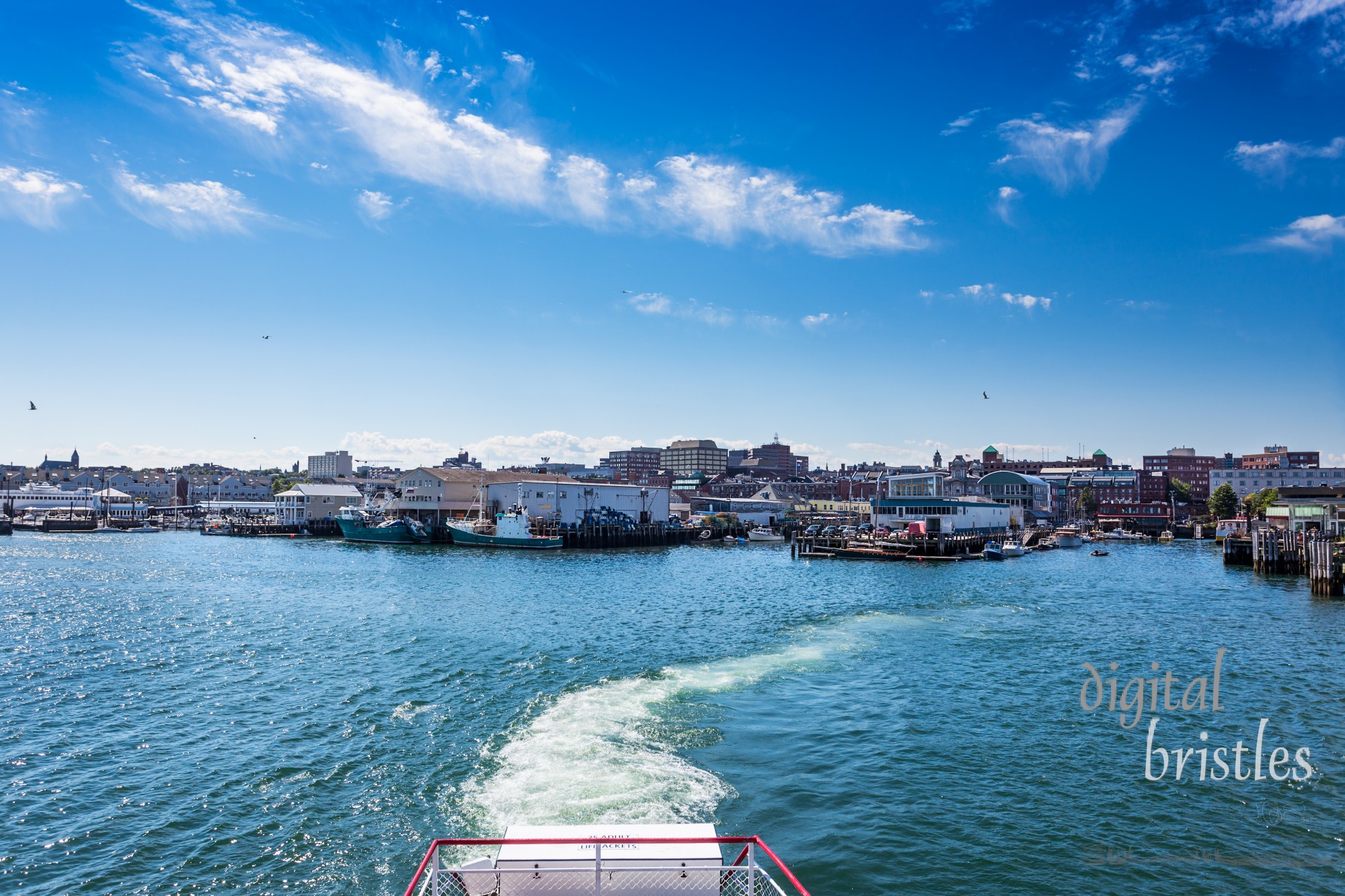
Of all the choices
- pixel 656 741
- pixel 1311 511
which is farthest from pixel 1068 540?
pixel 656 741

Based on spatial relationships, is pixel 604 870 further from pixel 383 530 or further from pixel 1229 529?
pixel 1229 529

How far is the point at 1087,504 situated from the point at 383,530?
136956 mm

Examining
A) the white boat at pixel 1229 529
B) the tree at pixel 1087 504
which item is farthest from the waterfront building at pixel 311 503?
the tree at pixel 1087 504

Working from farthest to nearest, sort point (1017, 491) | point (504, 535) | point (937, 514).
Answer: point (1017, 491) → point (937, 514) → point (504, 535)

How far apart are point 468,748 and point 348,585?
115 ft

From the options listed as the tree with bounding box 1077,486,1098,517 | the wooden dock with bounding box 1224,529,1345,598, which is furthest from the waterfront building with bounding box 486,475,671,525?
the tree with bounding box 1077,486,1098,517

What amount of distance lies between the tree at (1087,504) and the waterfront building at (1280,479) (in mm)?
23633

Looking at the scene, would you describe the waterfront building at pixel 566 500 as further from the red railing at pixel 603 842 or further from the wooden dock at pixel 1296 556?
the red railing at pixel 603 842

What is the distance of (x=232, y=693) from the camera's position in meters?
21.4

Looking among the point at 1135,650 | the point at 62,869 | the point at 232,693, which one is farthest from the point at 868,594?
the point at 62,869

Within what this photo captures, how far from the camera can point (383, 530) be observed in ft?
287

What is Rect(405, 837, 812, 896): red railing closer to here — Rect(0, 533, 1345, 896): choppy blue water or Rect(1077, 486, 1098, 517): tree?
Rect(0, 533, 1345, 896): choppy blue water

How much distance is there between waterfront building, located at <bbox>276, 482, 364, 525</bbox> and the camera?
369 feet

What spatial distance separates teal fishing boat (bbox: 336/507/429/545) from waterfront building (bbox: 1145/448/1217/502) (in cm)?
16517
